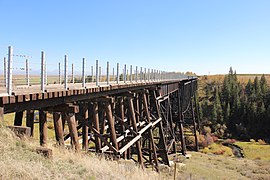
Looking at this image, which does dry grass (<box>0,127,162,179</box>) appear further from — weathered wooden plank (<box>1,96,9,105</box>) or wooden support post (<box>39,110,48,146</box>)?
wooden support post (<box>39,110,48,146</box>)

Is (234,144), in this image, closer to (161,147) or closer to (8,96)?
(161,147)

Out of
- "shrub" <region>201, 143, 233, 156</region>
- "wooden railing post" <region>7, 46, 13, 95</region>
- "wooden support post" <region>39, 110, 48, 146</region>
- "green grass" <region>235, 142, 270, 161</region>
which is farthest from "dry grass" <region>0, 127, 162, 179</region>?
"green grass" <region>235, 142, 270, 161</region>

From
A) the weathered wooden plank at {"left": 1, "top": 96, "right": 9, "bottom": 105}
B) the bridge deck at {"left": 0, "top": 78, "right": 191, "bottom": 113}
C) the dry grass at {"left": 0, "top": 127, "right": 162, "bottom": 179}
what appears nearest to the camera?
the dry grass at {"left": 0, "top": 127, "right": 162, "bottom": 179}

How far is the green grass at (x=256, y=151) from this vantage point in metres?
41.9

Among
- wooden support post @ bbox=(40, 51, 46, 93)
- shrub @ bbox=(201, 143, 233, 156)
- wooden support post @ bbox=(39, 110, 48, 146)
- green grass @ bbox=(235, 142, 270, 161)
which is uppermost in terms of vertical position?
wooden support post @ bbox=(40, 51, 46, 93)

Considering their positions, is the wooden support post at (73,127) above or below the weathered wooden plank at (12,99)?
below

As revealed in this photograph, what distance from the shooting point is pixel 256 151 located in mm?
44719

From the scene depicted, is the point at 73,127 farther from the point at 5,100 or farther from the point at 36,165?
the point at 36,165

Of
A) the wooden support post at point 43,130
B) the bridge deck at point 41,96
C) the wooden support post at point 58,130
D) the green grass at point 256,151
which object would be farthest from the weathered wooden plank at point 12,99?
the green grass at point 256,151

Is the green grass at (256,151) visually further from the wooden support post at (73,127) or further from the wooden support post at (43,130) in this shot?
the wooden support post at (43,130)

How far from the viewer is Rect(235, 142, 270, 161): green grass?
41.9 m

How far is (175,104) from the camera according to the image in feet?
90.1

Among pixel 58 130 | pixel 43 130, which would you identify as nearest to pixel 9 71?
pixel 58 130

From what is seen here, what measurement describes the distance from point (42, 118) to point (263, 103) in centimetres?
6180
